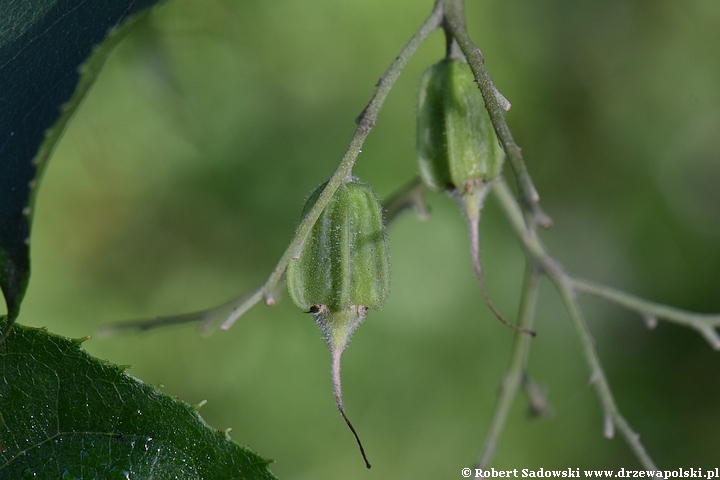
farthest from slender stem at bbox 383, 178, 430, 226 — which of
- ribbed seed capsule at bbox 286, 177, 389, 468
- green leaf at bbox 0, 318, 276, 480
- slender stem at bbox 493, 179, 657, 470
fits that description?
green leaf at bbox 0, 318, 276, 480

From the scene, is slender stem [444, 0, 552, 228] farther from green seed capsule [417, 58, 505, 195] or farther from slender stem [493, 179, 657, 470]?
slender stem [493, 179, 657, 470]

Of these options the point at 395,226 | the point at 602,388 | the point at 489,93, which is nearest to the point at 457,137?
the point at 489,93

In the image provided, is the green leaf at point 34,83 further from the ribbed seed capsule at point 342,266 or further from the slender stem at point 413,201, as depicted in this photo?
the slender stem at point 413,201

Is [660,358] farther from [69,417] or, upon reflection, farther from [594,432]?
[69,417]

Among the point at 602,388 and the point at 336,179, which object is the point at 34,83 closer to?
the point at 336,179

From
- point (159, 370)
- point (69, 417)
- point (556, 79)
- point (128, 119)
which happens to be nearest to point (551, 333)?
point (556, 79)

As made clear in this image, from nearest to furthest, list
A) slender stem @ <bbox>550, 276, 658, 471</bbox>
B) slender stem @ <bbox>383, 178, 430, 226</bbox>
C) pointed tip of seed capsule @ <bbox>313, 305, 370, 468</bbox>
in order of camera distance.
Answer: pointed tip of seed capsule @ <bbox>313, 305, 370, 468</bbox> < slender stem @ <bbox>550, 276, 658, 471</bbox> < slender stem @ <bbox>383, 178, 430, 226</bbox>
